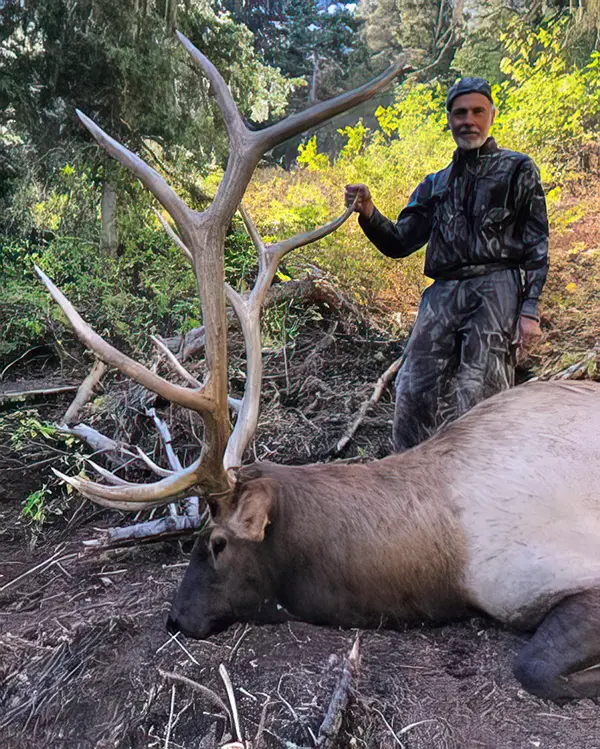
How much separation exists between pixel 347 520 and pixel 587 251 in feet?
15.3

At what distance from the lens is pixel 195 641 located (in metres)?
2.42

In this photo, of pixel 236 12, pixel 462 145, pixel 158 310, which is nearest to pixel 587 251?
pixel 462 145

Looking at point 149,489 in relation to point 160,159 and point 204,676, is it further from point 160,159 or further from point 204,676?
point 160,159

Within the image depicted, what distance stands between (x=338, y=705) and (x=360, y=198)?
2541 millimetres

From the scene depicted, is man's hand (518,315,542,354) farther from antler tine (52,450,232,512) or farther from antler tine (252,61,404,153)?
antler tine (52,450,232,512)

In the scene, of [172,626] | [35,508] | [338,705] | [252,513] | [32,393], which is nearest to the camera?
[338,705]

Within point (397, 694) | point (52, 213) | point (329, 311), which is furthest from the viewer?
point (52, 213)

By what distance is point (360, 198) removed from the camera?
348 cm

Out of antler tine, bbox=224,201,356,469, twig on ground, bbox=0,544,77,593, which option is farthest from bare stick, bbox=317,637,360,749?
twig on ground, bbox=0,544,77,593

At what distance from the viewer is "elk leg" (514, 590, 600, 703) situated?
2.06 meters

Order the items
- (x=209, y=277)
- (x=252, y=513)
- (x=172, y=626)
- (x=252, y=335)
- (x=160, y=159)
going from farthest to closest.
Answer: (x=160, y=159) → (x=252, y=335) → (x=172, y=626) → (x=252, y=513) → (x=209, y=277)

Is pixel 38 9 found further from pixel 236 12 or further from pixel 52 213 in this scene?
pixel 236 12

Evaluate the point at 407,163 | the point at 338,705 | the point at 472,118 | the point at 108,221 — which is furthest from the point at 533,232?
the point at 108,221

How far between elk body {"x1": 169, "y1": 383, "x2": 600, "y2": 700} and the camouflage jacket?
3.73 ft
